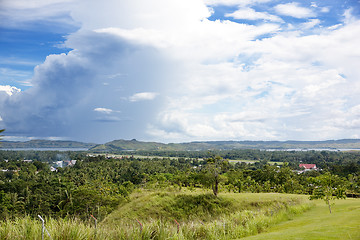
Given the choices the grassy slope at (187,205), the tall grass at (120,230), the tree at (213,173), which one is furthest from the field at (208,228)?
the tree at (213,173)

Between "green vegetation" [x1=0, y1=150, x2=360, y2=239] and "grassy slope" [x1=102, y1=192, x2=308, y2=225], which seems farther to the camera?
"grassy slope" [x1=102, y1=192, x2=308, y2=225]

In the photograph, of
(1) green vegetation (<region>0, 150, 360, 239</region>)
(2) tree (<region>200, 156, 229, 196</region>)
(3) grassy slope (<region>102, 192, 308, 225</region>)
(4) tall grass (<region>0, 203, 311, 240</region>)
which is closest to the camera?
(4) tall grass (<region>0, 203, 311, 240</region>)

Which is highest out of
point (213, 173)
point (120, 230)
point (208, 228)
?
point (120, 230)

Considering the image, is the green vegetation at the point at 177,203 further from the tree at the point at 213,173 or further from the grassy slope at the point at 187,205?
the tree at the point at 213,173

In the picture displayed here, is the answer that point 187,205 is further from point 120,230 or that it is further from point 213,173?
point 120,230

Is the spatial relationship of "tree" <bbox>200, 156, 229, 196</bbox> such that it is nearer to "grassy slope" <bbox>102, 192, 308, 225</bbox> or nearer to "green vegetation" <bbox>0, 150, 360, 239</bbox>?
"green vegetation" <bbox>0, 150, 360, 239</bbox>

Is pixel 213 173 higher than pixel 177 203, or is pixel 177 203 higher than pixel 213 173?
pixel 213 173

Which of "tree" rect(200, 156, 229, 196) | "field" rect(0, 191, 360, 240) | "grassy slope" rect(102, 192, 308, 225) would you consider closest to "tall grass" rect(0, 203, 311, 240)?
"field" rect(0, 191, 360, 240)

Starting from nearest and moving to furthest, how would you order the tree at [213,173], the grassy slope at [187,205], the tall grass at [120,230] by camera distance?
the tall grass at [120,230]
the grassy slope at [187,205]
the tree at [213,173]

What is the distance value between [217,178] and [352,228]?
24.1m

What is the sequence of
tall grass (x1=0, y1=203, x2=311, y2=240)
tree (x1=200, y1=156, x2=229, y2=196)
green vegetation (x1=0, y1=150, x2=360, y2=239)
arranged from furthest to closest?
tree (x1=200, y1=156, x2=229, y2=196), green vegetation (x1=0, y1=150, x2=360, y2=239), tall grass (x1=0, y1=203, x2=311, y2=240)

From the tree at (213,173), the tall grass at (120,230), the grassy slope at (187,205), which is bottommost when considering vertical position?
the grassy slope at (187,205)

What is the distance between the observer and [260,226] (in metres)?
11.8

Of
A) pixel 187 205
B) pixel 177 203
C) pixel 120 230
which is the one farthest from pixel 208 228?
pixel 177 203
